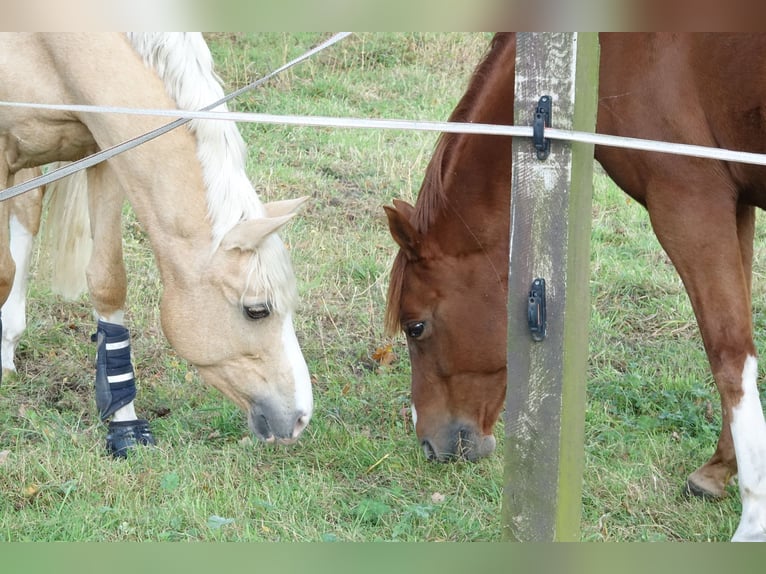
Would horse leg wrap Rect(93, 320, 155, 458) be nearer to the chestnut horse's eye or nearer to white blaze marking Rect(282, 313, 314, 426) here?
white blaze marking Rect(282, 313, 314, 426)

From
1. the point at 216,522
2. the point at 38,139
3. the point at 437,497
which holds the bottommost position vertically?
the point at 216,522

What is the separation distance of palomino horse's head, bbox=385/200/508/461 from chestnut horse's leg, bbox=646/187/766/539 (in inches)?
27.7

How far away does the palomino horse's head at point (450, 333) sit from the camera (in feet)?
11.8

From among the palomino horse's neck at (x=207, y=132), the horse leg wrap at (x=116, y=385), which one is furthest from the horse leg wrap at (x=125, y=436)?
the palomino horse's neck at (x=207, y=132)

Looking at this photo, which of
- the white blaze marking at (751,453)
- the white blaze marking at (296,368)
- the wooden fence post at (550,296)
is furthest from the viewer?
the white blaze marking at (296,368)

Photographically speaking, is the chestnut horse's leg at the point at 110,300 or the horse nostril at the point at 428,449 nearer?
the horse nostril at the point at 428,449

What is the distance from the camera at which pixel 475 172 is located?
11.6 feet

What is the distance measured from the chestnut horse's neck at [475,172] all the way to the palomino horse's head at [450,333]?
0.07 metres

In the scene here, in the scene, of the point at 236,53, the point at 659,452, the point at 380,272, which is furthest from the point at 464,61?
the point at 659,452

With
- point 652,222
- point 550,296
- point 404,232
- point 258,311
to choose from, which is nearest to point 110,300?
point 258,311

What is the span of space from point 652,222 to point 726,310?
0.45m

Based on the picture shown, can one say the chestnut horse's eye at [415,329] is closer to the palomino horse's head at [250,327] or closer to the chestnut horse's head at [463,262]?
the chestnut horse's head at [463,262]

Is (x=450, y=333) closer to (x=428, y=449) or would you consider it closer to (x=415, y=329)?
(x=415, y=329)

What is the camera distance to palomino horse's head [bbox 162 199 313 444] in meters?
3.46
